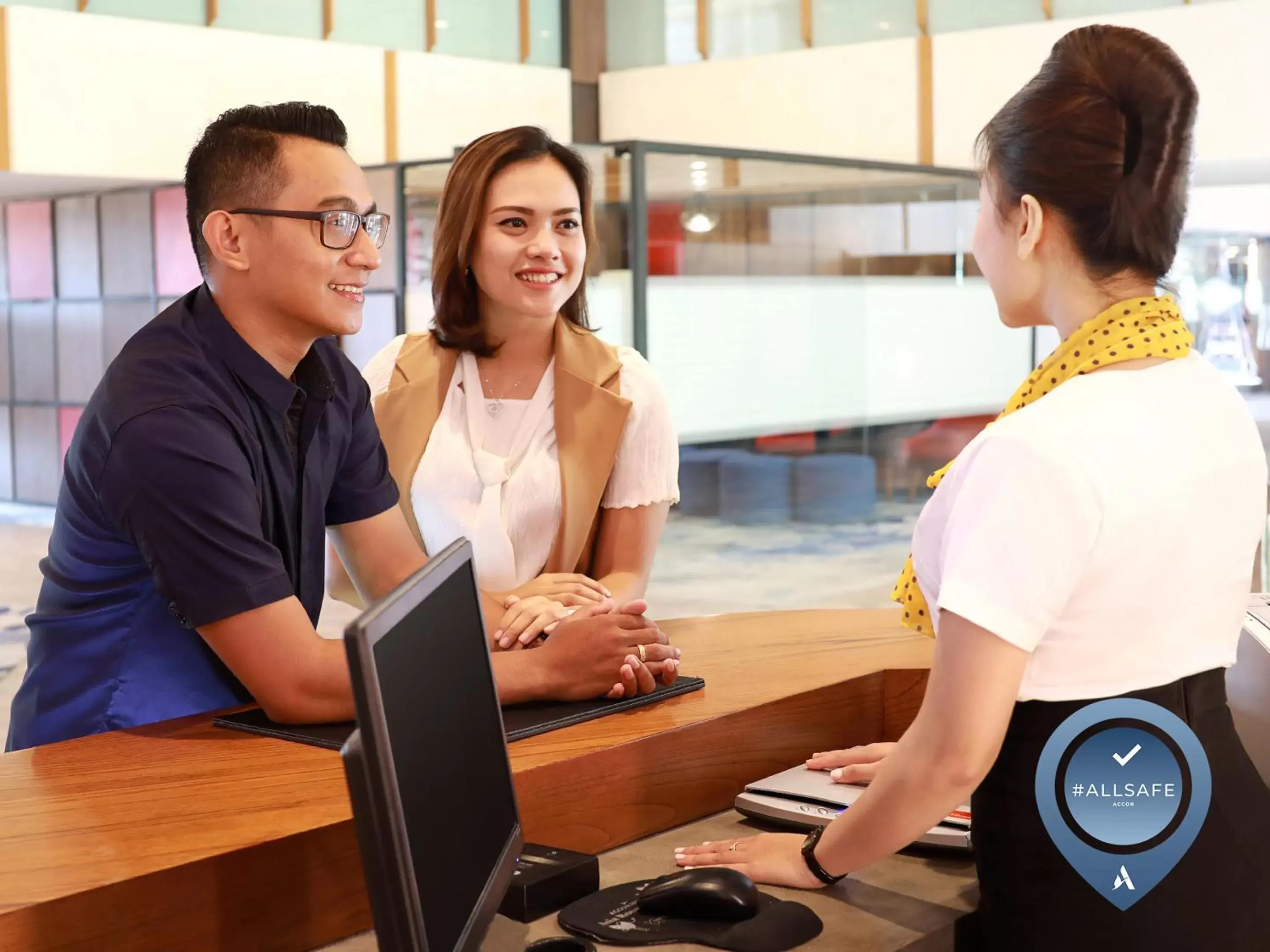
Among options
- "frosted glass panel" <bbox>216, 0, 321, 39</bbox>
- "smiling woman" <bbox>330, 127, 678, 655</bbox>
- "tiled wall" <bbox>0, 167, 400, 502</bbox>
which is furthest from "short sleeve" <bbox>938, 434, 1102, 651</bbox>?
"frosted glass panel" <bbox>216, 0, 321, 39</bbox>

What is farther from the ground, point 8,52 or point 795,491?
point 8,52

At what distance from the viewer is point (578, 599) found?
2.74 m

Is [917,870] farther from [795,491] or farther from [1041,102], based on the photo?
[795,491]

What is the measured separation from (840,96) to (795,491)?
4.37 metres

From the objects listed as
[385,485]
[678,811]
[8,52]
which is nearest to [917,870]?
[678,811]

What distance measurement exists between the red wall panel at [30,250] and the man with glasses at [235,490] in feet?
38.0

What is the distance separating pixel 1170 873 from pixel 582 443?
1659mm

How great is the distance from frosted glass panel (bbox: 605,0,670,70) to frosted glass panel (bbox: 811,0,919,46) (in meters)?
1.61

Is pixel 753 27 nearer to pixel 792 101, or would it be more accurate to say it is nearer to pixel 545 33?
pixel 792 101

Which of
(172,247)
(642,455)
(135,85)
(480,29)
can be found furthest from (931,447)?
(642,455)

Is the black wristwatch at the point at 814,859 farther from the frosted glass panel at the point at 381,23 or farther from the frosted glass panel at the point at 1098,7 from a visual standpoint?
the frosted glass panel at the point at 381,23

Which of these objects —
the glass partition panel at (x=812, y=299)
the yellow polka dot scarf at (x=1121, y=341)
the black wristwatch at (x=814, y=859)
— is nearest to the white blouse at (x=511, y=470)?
the black wristwatch at (x=814, y=859)

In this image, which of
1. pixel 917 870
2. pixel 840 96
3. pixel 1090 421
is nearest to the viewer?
pixel 1090 421

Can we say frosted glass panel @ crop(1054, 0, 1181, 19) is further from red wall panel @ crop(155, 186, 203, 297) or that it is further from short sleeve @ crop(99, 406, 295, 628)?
short sleeve @ crop(99, 406, 295, 628)
